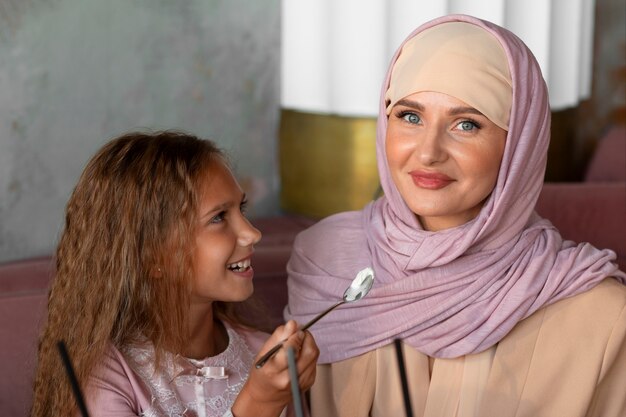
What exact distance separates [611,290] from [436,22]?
20.4 inches

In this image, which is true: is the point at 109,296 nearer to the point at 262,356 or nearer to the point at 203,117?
the point at 262,356

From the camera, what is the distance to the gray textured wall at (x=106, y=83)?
2.43m

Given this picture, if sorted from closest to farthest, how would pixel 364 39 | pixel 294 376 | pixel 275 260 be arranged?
pixel 294 376
pixel 275 260
pixel 364 39

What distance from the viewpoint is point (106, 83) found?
254 centimetres

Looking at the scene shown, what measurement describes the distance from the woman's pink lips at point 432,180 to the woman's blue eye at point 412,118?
9cm

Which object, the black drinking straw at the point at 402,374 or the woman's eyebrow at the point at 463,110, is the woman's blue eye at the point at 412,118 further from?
the black drinking straw at the point at 402,374

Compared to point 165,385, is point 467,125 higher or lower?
higher

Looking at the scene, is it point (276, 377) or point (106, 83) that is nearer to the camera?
point (276, 377)

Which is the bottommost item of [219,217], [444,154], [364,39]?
[219,217]

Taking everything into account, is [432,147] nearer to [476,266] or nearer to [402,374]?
[476,266]

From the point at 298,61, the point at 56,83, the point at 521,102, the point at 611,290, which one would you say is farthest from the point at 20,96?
the point at 611,290

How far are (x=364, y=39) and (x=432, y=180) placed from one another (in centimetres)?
109

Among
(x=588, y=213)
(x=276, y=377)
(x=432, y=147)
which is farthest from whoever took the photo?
(x=588, y=213)

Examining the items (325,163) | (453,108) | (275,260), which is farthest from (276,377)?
(325,163)
